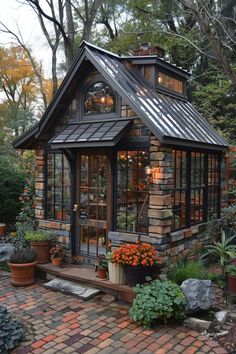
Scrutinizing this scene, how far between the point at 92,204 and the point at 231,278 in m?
Answer: 2.95

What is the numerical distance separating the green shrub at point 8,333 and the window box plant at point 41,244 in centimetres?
250

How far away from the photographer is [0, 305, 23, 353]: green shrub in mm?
4070

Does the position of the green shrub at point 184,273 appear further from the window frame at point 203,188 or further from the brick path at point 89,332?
the brick path at point 89,332

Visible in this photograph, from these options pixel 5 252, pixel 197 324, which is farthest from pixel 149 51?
pixel 5 252

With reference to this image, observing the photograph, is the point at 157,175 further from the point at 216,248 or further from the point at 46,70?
the point at 46,70

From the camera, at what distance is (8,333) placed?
421cm

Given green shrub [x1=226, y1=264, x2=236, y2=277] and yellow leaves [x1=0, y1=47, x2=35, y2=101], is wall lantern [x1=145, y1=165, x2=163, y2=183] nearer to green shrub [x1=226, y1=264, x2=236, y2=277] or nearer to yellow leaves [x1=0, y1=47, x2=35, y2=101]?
green shrub [x1=226, y1=264, x2=236, y2=277]

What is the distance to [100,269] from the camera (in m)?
6.04

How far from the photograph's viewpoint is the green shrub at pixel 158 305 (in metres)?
4.64

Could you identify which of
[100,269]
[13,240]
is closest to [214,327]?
[100,269]

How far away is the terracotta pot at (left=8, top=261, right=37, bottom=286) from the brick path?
2.00 ft

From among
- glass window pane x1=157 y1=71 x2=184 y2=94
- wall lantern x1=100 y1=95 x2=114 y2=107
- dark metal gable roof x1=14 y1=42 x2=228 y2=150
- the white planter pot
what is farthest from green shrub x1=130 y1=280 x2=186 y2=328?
glass window pane x1=157 y1=71 x2=184 y2=94

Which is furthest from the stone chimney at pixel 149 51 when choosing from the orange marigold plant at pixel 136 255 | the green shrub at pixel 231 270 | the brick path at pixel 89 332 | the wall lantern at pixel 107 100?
the brick path at pixel 89 332

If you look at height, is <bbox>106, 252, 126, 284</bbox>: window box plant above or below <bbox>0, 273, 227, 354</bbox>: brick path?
above
